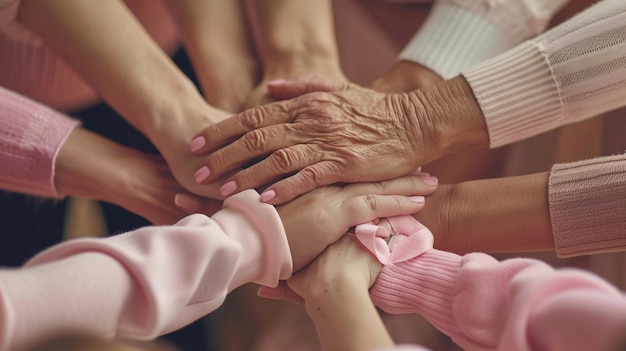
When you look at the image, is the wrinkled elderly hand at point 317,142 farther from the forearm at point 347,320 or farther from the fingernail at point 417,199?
the forearm at point 347,320

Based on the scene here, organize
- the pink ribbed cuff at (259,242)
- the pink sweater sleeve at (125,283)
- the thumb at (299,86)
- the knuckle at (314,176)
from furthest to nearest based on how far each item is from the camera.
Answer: the thumb at (299,86)
the knuckle at (314,176)
the pink ribbed cuff at (259,242)
the pink sweater sleeve at (125,283)

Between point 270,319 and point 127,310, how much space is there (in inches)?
33.9

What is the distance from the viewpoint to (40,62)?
1.16 meters

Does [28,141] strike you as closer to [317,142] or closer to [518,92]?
[317,142]

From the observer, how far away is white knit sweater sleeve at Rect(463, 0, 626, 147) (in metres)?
0.90

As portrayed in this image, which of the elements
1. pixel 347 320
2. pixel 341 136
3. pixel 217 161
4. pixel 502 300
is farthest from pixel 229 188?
pixel 502 300

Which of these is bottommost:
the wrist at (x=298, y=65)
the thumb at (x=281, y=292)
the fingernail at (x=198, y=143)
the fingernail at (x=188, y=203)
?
the thumb at (x=281, y=292)

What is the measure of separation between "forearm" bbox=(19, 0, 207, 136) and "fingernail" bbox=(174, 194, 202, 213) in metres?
0.09

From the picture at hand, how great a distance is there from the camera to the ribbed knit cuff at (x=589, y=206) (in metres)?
0.82

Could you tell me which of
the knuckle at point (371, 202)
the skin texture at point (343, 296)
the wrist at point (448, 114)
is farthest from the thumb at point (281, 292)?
the wrist at point (448, 114)

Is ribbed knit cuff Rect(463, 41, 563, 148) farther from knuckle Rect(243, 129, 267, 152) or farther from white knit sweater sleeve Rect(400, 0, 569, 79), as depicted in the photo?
knuckle Rect(243, 129, 267, 152)

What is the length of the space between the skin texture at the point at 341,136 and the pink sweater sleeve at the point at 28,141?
0.61ft

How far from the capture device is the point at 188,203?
964 mm

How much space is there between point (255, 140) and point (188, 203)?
0.12 meters
